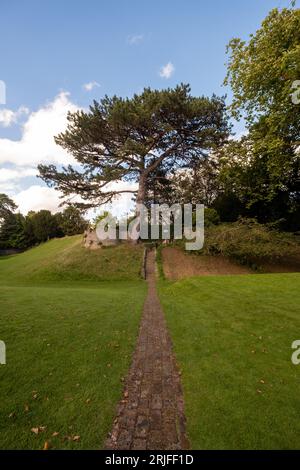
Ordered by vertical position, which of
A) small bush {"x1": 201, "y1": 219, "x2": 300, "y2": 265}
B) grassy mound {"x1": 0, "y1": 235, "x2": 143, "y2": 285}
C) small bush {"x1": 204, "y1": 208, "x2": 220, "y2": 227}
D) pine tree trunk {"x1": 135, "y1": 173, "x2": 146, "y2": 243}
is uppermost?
pine tree trunk {"x1": 135, "y1": 173, "x2": 146, "y2": 243}

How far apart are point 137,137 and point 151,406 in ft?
80.5

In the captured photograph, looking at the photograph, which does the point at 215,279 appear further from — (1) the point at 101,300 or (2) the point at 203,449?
(2) the point at 203,449

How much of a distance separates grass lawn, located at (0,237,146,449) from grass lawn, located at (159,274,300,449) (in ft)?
4.87

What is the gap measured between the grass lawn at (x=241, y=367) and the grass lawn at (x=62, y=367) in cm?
148

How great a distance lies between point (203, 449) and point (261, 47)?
14843 mm

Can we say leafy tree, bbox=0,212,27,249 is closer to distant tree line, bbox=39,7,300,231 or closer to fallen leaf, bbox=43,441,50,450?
distant tree line, bbox=39,7,300,231

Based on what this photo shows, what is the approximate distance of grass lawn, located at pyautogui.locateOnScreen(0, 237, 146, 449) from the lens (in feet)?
11.1

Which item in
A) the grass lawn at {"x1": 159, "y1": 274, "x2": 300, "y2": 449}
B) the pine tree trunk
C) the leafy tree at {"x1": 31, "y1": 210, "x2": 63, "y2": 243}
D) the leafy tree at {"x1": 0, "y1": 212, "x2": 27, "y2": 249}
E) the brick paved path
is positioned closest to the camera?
the brick paved path

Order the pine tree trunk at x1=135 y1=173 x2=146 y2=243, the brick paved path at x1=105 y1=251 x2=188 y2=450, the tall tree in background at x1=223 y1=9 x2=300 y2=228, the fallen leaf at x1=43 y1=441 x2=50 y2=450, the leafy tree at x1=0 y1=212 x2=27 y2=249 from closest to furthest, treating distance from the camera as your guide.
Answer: the fallen leaf at x1=43 y1=441 x2=50 y2=450
the brick paved path at x1=105 y1=251 x2=188 y2=450
the tall tree in background at x1=223 y1=9 x2=300 y2=228
the pine tree trunk at x1=135 y1=173 x2=146 y2=243
the leafy tree at x1=0 y1=212 x2=27 y2=249

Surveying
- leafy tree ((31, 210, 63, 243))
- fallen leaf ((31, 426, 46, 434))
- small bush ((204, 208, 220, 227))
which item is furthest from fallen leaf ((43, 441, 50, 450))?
leafy tree ((31, 210, 63, 243))

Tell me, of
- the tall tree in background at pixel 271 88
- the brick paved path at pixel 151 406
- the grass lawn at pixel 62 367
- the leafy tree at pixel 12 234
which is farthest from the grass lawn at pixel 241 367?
the leafy tree at pixel 12 234

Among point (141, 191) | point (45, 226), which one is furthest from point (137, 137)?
point (45, 226)

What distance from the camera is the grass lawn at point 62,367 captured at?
3.38 meters

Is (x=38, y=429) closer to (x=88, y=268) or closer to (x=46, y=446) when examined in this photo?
(x=46, y=446)
